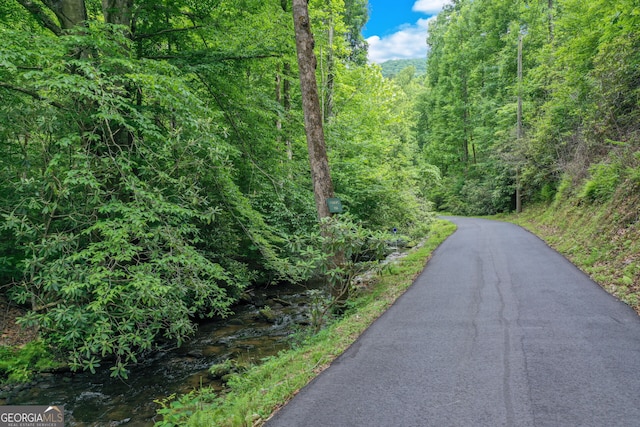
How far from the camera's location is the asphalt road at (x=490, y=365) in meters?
3.02

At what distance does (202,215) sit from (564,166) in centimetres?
1735

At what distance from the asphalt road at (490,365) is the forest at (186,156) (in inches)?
80.6

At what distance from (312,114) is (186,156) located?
283 cm

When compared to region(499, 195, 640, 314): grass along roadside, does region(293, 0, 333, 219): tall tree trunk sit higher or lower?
higher

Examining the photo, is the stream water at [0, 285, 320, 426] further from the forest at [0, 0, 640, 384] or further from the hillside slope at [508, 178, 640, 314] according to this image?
the hillside slope at [508, 178, 640, 314]

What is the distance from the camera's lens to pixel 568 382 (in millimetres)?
3400

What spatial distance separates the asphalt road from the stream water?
8.88 feet

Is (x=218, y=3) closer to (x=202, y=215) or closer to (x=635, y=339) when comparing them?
(x=202, y=215)

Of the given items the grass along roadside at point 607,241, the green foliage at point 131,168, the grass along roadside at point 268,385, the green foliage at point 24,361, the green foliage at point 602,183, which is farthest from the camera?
the green foliage at point 602,183

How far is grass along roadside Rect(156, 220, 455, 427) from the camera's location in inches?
135

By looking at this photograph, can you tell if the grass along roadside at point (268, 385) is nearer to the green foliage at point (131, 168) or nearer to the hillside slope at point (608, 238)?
the green foliage at point (131, 168)

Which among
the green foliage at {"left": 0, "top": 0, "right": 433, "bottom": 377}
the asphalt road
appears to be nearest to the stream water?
the green foliage at {"left": 0, "top": 0, "right": 433, "bottom": 377}

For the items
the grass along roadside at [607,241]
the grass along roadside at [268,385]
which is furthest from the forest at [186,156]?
the grass along roadside at [268,385]

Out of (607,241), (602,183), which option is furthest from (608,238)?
(602,183)
